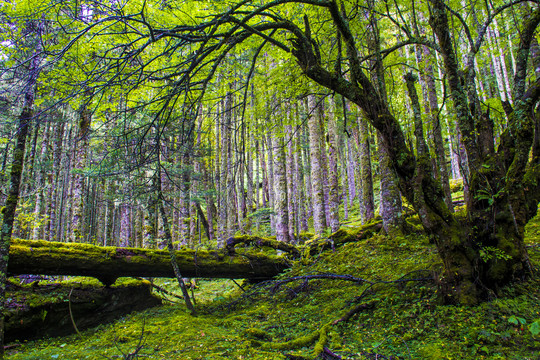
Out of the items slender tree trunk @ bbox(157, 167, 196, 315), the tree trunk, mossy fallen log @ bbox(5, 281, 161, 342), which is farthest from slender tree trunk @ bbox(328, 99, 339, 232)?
mossy fallen log @ bbox(5, 281, 161, 342)

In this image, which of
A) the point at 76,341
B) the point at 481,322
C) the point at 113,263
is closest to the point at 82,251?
the point at 113,263

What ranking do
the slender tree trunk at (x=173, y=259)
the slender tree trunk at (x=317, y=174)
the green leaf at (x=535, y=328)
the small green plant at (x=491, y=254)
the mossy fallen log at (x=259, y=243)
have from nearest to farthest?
the green leaf at (x=535, y=328), the small green plant at (x=491, y=254), the slender tree trunk at (x=173, y=259), the mossy fallen log at (x=259, y=243), the slender tree trunk at (x=317, y=174)

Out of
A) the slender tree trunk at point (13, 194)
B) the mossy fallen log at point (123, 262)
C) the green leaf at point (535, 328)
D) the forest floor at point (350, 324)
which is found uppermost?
the slender tree trunk at point (13, 194)

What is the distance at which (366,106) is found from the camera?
347 centimetres

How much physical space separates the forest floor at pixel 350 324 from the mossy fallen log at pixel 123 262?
66 cm

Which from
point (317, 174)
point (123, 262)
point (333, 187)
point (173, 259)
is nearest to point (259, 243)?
point (173, 259)

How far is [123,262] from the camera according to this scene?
5.11m

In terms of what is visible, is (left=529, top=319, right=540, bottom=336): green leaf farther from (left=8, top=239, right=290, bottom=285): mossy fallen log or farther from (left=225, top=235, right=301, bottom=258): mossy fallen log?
(left=225, top=235, right=301, bottom=258): mossy fallen log

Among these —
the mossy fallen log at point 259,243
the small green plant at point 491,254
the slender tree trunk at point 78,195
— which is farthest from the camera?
the slender tree trunk at point 78,195

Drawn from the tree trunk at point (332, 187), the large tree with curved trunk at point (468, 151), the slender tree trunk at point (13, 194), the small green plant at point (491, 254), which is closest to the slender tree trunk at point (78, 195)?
the slender tree trunk at point (13, 194)

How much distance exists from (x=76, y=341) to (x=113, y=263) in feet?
4.08

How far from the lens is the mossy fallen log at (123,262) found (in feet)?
14.9

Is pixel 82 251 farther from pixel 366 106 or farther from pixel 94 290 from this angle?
pixel 366 106

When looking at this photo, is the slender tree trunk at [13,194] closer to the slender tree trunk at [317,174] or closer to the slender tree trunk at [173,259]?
the slender tree trunk at [173,259]
